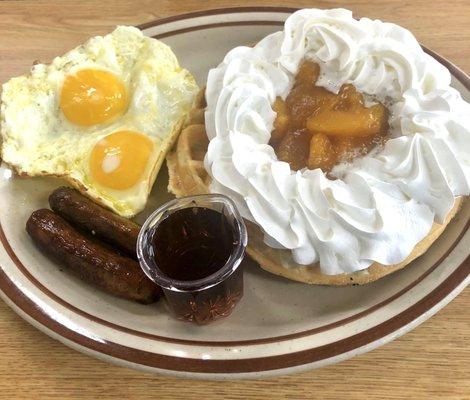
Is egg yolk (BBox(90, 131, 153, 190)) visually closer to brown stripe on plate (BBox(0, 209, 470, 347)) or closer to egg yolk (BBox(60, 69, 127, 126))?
egg yolk (BBox(60, 69, 127, 126))

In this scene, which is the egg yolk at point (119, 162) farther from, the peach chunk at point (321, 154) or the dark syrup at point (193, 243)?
the peach chunk at point (321, 154)

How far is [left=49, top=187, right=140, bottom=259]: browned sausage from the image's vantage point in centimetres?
238

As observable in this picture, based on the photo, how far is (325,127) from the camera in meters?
2.27

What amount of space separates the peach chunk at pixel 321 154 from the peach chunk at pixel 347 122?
0.05 metres

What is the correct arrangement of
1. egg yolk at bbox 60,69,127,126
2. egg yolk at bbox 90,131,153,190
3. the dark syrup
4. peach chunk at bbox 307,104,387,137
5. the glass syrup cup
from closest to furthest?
the glass syrup cup, the dark syrup, peach chunk at bbox 307,104,387,137, egg yolk at bbox 90,131,153,190, egg yolk at bbox 60,69,127,126

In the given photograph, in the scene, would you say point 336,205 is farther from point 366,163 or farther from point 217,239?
point 217,239

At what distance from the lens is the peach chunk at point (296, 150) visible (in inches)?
90.4

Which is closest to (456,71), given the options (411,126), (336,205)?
(411,126)

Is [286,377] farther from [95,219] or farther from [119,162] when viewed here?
[119,162]

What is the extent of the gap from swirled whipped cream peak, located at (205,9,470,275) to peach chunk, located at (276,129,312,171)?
0.05 metres

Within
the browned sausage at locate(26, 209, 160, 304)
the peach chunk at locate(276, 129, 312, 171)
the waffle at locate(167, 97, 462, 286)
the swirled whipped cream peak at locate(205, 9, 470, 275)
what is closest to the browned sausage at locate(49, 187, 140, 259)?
the browned sausage at locate(26, 209, 160, 304)

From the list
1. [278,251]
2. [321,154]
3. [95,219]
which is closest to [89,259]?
[95,219]

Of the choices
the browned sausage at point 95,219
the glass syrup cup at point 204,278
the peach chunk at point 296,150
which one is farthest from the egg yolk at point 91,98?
the peach chunk at point 296,150

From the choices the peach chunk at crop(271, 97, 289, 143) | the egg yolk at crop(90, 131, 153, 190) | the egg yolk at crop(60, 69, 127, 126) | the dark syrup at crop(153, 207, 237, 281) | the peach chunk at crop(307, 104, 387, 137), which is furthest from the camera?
the egg yolk at crop(60, 69, 127, 126)
